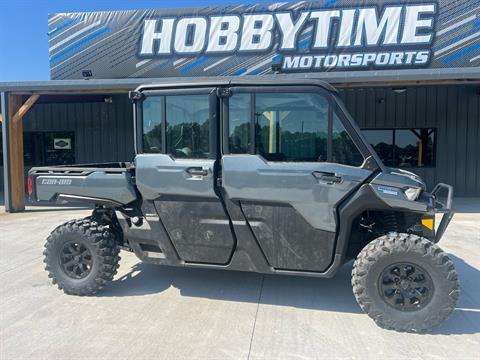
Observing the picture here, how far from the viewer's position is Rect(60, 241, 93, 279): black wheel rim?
12.9ft

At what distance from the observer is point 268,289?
4.07 metres

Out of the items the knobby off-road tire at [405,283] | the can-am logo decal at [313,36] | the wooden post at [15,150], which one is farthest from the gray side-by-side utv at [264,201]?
the can-am logo decal at [313,36]

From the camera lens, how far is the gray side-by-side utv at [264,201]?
3.14 metres

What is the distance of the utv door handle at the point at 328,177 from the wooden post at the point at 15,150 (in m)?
9.14

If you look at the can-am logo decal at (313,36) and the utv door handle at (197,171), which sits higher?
the can-am logo decal at (313,36)

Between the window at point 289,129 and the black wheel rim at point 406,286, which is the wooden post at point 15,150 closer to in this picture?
the window at point 289,129

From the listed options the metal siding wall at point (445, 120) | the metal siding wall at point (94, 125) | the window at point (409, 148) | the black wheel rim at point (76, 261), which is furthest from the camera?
the metal siding wall at point (94, 125)

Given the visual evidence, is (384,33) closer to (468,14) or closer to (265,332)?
(468,14)

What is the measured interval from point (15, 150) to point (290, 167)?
363 inches

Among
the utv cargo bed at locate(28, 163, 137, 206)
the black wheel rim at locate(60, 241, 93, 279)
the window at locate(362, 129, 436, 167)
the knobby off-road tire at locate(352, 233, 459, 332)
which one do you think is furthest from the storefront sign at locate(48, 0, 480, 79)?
the knobby off-road tire at locate(352, 233, 459, 332)

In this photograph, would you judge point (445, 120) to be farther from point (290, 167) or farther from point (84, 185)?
point (84, 185)

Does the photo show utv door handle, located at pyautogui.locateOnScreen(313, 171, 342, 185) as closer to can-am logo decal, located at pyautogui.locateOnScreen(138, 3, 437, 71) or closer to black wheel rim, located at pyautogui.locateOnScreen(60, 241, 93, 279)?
black wheel rim, located at pyautogui.locateOnScreen(60, 241, 93, 279)

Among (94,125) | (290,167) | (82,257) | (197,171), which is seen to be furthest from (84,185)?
(94,125)

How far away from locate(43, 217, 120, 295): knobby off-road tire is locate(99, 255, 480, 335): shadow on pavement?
0.84 ft
